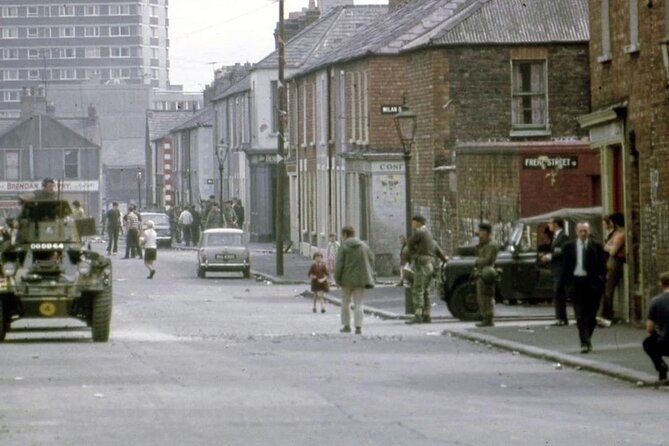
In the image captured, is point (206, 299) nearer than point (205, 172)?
Yes

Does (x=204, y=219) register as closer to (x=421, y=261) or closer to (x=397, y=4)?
(x=397, y=4)

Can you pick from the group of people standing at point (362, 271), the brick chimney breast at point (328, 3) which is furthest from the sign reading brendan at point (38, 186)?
the group of people standing at point (362, 271)

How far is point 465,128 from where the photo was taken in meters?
44.9

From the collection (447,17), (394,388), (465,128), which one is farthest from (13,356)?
(447,17)

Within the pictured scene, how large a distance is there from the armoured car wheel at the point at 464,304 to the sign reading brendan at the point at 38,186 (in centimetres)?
9809

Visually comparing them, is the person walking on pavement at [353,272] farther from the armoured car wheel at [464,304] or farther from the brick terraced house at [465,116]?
the brick terraced house at [465,116]

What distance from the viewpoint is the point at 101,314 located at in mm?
28016

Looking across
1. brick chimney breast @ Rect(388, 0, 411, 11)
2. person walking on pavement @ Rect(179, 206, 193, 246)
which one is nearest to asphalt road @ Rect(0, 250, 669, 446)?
brick chimney breast @ Rect(388, 0, 411, 11)

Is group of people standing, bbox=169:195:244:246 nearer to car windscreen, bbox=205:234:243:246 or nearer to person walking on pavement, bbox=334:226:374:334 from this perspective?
car windscreen, bbox=205:234:243:246

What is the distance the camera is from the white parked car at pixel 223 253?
181 feet

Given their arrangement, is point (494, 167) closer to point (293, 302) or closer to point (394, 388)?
point (293, 302)

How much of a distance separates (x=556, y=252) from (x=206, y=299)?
15.2 metres

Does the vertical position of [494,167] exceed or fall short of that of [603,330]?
it exceeds it

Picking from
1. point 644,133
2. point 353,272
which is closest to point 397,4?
point 353,272
